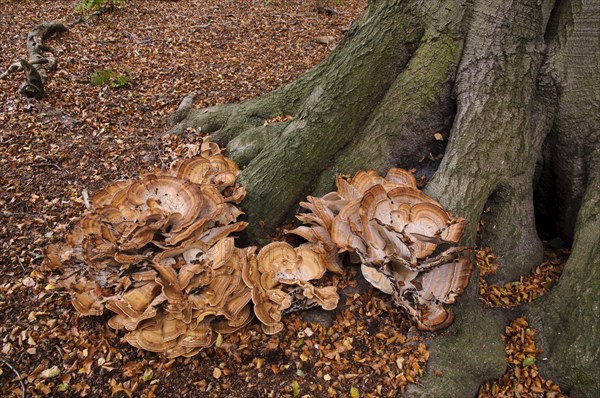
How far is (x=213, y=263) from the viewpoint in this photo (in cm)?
366

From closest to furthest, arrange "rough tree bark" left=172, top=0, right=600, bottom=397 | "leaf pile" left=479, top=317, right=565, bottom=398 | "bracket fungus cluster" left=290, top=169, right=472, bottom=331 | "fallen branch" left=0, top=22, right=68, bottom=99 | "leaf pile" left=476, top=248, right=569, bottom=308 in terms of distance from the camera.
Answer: "bracket fungus cluster" left=290, top=169, right=472, bottom=331
"leaf pile" left=479, top=317, right=565, bottom=398
"rough tree bark" left=172, top=0, right=600, bottom=397
"leaf pile" left=476, top=248, right=569, bottom=308
"fallen branch" left=0, top=22, right=68, bottom=99

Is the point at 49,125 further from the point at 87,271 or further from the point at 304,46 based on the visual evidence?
the point at 304,46

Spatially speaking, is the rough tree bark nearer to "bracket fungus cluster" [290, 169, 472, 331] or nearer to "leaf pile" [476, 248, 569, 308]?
"leaf pile" [476, 248, 569, 308]

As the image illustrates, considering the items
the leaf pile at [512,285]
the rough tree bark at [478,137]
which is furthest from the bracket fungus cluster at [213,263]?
the leaf pile at [512,285]

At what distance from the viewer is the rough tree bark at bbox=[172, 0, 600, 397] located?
3.73 meters

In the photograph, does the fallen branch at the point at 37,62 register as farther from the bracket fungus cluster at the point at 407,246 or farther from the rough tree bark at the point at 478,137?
the bracket fungus cluster at the point at 407,246

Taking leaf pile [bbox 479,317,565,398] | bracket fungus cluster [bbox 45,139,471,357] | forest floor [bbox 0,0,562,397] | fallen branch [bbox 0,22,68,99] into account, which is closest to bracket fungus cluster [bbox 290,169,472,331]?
bracket fungus cluster [bbox 45,139,471,357]

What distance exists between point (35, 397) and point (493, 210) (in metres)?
4.49

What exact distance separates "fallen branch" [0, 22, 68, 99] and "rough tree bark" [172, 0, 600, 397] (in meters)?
5.05

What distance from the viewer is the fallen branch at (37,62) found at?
24.3ft

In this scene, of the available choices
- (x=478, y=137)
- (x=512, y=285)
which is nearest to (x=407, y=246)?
(x=478, y=137)

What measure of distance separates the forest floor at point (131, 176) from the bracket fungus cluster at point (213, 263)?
0.95 feet

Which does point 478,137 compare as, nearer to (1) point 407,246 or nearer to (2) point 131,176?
(1) point 407,246

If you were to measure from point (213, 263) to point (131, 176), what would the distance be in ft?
9.08
